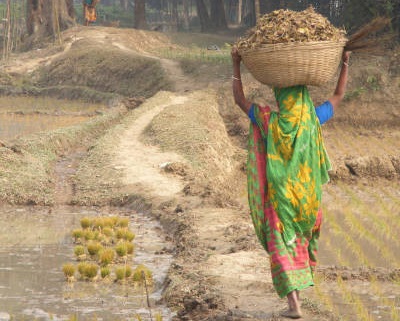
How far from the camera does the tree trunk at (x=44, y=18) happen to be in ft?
103

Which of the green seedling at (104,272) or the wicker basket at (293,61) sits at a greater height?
the wicker basket at (293,61)

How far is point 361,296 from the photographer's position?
631 centimetres

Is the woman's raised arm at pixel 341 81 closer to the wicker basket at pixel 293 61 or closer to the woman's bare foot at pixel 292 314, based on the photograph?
the wicker basket at pixel 293 61

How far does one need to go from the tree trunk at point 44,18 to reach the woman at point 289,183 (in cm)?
2675

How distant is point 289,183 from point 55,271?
2.96m

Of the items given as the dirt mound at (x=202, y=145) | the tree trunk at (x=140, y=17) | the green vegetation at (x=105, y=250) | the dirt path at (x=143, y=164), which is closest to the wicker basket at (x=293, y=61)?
the green vegetation at (x=105, y=250)

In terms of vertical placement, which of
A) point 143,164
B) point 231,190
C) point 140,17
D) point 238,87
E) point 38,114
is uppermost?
point 238,87

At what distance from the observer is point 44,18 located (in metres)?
Result: 31.7

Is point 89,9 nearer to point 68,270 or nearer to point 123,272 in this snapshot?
point 68,270

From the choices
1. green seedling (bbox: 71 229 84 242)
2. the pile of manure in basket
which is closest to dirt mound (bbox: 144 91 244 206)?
green seedling (bbox: 71 229 84 242)

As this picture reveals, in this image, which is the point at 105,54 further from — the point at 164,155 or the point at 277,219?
the point at 277,219

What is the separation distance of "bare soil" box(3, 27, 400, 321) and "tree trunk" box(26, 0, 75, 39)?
10047mm

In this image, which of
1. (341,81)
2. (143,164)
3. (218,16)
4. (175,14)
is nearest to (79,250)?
(341,81)

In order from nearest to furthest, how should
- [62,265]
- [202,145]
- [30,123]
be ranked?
[62,265]
[202,145]
[30,123]
